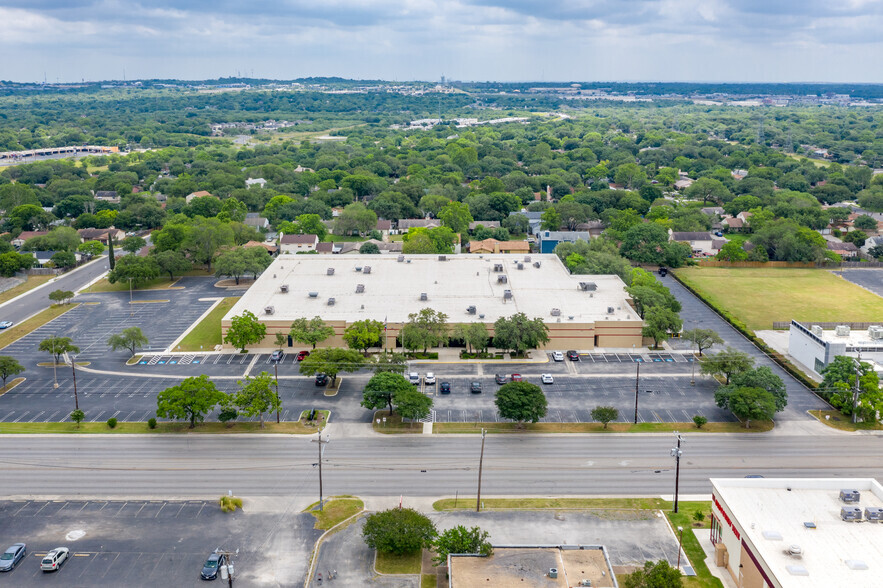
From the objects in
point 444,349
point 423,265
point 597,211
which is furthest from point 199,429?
point 597,211

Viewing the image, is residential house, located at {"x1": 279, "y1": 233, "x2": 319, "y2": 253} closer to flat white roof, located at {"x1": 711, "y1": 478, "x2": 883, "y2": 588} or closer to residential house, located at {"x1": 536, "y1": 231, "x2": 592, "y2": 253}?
residential house, located at {"x1": 536, "y1": 231, "x2": 592, "y2": 253}

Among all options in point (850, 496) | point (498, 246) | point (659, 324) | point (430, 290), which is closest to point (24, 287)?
Result: point (430, 290)

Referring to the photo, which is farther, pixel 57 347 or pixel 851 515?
pixel 57 347

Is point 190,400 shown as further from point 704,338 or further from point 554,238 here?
point 554,238

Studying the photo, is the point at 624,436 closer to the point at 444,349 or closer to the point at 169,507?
the point at 444,349

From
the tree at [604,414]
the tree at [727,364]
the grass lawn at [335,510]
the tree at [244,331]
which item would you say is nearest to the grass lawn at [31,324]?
the tree at [244,331]

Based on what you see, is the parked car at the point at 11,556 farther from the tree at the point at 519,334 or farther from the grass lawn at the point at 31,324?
the tree at the point at 519,334
